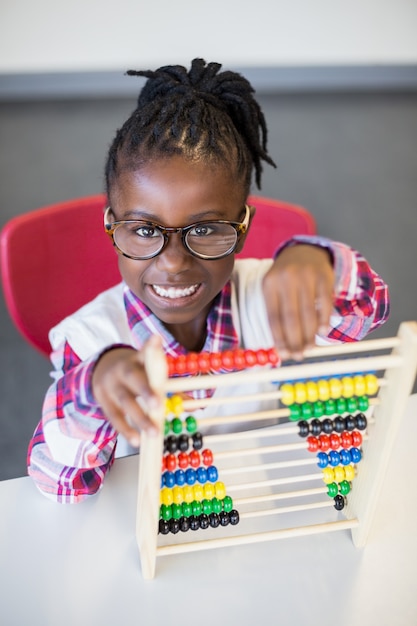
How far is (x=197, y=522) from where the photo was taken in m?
0.79

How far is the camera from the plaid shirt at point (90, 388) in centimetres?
76

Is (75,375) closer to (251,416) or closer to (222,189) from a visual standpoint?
(251,416)

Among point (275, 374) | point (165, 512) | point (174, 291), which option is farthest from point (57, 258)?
point (275, 374)

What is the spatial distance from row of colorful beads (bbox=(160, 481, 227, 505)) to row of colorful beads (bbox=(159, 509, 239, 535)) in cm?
2

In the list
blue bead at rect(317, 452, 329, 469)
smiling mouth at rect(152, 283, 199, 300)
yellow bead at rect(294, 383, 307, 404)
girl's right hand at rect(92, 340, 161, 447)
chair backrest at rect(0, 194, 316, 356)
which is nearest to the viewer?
girl's right hand at rect(92, 340, 161, 447)

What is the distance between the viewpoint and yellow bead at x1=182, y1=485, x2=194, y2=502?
76 centimetres

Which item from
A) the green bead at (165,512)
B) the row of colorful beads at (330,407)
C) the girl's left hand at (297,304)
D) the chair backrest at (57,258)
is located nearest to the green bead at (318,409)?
the row of colorful beads at (330,407)

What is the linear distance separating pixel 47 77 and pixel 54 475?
9.10ft

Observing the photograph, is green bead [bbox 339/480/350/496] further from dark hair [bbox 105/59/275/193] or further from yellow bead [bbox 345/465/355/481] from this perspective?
dark hair [bbox 105/59/275/193]

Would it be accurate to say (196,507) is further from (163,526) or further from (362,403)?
(362,403)

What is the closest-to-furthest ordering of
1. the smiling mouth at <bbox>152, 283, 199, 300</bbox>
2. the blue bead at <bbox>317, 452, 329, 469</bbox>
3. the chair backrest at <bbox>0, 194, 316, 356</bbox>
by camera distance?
the blue bead at <bbox>317, 452, 329, 469</bbox> < the smiling mouth at <bbox>152, 283, 199, 300</bbox> < the chair backrest at <bbox>0, 194, 316, 356</bbox>

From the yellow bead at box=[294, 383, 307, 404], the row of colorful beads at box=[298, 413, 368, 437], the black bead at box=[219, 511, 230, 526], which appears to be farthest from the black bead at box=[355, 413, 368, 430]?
the black bead at box=[219, 511, 230, 526]

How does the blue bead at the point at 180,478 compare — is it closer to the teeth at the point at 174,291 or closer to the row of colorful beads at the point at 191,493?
the row of colorful beads at the point at 191,493

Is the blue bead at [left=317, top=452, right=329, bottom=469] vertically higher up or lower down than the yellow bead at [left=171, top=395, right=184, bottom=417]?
lower down
